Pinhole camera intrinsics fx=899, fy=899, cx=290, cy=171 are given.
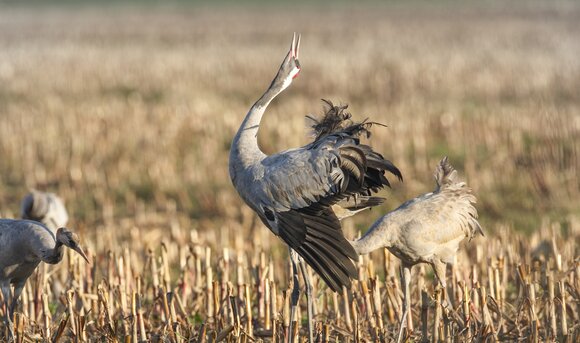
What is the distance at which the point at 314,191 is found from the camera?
17.2ft

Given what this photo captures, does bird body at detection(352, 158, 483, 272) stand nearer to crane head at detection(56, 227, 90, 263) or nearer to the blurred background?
crane head at detection(56, 227, 90, 263)

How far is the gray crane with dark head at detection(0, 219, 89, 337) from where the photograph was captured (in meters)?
5.50

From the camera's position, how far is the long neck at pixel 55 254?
5477mm

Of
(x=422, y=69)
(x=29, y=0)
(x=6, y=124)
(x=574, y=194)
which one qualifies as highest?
(x=29, y=0)

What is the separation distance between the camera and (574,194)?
35.0 feet

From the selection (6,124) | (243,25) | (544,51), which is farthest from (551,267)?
(243,25)

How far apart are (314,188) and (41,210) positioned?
3423 mm

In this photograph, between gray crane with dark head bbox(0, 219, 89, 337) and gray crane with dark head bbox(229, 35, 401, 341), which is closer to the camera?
gray crane with dark head bbox(229, 35, 401, 341)

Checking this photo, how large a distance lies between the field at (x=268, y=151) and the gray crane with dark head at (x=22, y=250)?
0.29 m

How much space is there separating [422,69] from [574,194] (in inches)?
390

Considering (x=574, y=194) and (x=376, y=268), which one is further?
(x=574, y=194)

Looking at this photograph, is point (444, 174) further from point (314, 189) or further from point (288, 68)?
point (288, 68)

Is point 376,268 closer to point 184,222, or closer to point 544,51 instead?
point 184,222

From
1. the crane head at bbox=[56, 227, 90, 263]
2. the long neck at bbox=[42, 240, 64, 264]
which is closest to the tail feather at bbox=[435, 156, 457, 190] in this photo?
the crane head at bbox=[56, 227, 90, 263]
